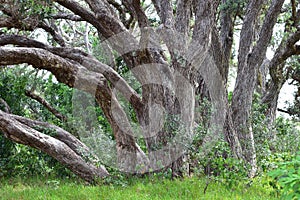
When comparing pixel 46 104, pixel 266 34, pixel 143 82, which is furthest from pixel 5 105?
pixel 266 34

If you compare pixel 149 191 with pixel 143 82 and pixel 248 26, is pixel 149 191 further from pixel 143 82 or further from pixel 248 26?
pixel 248 26

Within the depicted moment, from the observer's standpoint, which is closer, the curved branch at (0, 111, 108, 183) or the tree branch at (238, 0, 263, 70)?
the curved branch at (0, 111, 108, 183)

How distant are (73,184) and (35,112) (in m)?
4.19

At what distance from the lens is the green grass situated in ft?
20.3

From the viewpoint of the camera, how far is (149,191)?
6.58 meters

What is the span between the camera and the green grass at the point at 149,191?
620cm

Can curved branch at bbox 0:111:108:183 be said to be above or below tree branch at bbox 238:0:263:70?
below

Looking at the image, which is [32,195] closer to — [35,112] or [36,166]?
[36,166]

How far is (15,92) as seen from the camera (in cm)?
977

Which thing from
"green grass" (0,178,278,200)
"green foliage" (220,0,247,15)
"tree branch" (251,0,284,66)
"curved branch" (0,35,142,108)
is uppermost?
"green foliage" (220,0,247,15)

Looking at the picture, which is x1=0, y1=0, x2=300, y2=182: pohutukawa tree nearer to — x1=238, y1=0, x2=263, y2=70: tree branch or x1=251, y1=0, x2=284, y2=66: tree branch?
x1=238, y1=0, x2=263, y2=70: tree branch

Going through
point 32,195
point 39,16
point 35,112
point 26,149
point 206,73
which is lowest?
point 32,195

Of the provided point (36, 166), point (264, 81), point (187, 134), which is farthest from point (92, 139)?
point (264, 81)

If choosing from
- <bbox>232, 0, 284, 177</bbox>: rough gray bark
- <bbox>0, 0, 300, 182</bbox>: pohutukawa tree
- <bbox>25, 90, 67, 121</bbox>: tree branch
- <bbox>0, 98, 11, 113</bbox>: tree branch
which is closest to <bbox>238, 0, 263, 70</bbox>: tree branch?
<bbox>232, 0, 284, 177</bbox>: rough gray bark
